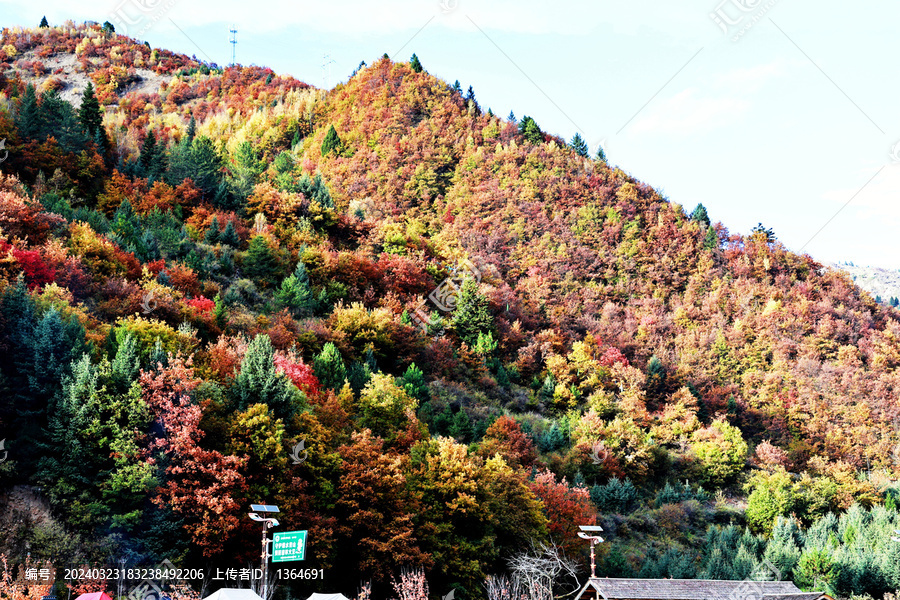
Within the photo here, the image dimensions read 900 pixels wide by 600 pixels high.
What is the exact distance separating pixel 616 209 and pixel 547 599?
70690 mm

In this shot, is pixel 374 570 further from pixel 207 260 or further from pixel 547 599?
pixel 207 260

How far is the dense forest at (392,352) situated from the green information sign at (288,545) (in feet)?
26.9

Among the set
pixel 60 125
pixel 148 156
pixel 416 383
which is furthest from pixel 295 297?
pixel 60 125

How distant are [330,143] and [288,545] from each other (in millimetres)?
87176

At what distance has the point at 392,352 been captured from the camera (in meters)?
56.5

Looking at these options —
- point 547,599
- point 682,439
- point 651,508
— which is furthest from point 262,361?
point 682,439

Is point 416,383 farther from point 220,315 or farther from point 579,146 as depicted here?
point 579,146

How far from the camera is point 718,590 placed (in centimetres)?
3456

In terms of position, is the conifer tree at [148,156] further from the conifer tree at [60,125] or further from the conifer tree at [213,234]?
the conifer tree at [213,234]

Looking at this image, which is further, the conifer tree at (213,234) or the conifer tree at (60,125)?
the conifer tree at (60,125)

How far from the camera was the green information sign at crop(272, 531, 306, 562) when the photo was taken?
21.5 metres

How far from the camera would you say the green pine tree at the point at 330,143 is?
104 m

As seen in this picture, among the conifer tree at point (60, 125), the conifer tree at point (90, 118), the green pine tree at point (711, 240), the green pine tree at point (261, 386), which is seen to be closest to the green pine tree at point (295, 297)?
the green pine tree at point (261, 386)

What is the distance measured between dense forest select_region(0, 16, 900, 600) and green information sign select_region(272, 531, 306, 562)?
26.9 feet
